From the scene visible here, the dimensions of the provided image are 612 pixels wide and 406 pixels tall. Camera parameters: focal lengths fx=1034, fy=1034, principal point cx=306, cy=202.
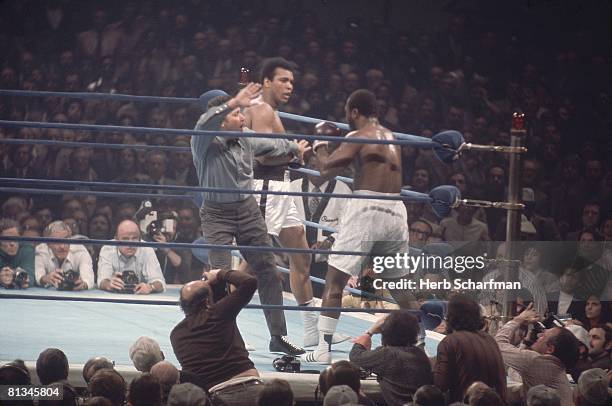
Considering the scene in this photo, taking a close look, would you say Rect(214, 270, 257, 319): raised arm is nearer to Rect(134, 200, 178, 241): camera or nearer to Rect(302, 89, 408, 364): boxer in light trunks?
Rect(302, 89, 408, 364): boxer in light trunks

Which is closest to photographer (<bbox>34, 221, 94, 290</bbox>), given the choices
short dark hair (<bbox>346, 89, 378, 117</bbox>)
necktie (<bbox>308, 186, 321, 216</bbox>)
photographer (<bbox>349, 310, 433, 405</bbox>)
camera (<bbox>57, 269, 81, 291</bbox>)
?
camera (<bbox>57, 269, 81, 291</bbox>)

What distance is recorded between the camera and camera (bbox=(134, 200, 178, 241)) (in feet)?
23.6

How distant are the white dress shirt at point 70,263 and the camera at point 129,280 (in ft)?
0.65

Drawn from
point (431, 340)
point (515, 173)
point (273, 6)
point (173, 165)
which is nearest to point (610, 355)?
point (431, 340)

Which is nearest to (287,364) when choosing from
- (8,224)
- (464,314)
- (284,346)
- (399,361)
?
(284,346)

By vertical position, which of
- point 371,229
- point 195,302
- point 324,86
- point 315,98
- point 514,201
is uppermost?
point 324,86

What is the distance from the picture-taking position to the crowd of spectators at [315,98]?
24.2ft

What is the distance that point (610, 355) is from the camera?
533cm

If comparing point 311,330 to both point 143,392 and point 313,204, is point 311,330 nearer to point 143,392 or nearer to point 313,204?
point 143,392

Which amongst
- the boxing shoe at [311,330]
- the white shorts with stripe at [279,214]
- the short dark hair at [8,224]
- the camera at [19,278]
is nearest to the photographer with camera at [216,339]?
the boxing shoe at [311,330]

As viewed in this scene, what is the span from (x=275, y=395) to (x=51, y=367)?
2.89ft

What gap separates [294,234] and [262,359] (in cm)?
79

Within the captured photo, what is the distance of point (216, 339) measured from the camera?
3.98 m

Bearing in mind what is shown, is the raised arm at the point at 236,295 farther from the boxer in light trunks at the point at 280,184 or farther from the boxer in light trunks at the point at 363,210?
the boxer in light trunks at the point at 280,184
